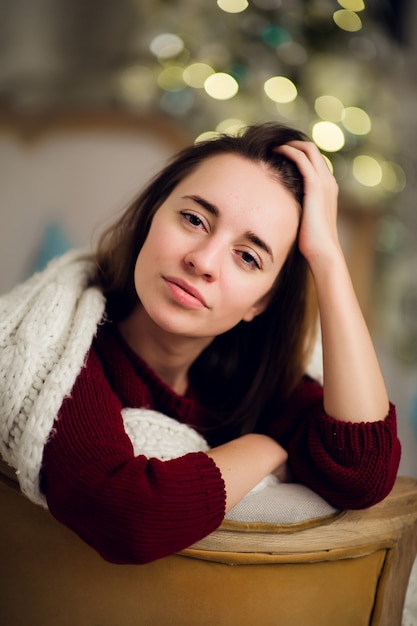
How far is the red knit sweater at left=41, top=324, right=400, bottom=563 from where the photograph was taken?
74 cm

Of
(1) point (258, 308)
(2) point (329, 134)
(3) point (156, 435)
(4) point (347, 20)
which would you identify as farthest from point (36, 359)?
(4) point (347, 20)

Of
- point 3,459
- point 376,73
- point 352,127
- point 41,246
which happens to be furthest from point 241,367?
point 376,73

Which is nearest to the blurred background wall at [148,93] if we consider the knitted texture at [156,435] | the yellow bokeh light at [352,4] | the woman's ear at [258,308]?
the yellow bokeh light at [352,4]

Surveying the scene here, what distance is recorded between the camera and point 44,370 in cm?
84

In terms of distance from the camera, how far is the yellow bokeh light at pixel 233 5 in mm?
2088

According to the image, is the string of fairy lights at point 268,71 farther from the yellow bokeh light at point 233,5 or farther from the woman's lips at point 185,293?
the woman's lips at point 185,293

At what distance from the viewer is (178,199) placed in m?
1.04

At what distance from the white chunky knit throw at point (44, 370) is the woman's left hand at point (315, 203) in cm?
37

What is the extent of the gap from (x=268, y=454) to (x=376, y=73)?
75.2 inches

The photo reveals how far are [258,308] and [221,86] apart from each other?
1.30 metres

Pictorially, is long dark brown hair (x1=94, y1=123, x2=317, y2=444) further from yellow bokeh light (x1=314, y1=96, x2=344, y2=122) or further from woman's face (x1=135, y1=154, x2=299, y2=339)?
yellow bokeh light (x1=314, y1=96, x2=344, y2=122)

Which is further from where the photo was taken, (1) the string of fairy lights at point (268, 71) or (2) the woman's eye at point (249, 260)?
(1) the string of fairy lights at point (268, 71)

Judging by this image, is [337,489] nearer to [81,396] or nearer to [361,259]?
[81,396]

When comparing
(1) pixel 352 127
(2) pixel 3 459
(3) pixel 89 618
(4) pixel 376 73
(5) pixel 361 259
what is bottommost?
(3) pixel 89 618
